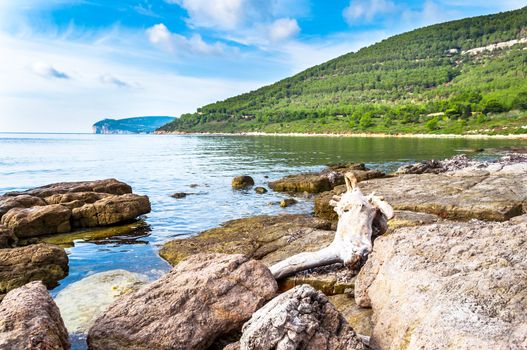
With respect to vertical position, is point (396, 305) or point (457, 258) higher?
point (457, 258)

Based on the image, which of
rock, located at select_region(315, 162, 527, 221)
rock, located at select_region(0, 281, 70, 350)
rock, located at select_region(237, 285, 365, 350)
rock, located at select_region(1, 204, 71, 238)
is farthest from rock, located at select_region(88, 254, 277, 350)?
rock, located at select_region(1, 204, 71, 238)

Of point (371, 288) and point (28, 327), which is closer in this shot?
point (28, 327)

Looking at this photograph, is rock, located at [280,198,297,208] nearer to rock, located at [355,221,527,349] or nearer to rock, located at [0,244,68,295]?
rock, located at [0,244,68,295]

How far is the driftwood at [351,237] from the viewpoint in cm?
914

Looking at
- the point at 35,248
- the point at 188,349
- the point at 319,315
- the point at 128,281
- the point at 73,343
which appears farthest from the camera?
the point at 35,248

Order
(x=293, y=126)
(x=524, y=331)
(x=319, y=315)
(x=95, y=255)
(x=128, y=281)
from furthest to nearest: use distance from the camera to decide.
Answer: (x=293, y=126) → (x=95, y=255) → (x=128, y=281) → (x=319, y=315) → (x=524, y=331)

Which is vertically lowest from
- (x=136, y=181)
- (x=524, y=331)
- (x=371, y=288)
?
(x=136, y=181)

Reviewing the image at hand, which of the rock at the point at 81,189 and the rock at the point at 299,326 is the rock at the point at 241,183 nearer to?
the rock at the point at 81,189

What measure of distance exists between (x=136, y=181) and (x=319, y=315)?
37.4m

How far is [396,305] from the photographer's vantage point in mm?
5719

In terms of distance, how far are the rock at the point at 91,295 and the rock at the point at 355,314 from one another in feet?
18.5

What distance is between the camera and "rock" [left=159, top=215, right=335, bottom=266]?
1241 cm

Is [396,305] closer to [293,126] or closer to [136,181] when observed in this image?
[136,181]

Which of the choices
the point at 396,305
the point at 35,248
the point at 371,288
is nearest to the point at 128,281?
the point at 35,248
